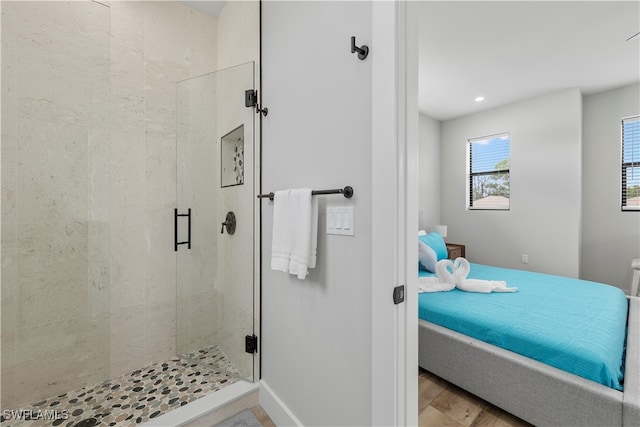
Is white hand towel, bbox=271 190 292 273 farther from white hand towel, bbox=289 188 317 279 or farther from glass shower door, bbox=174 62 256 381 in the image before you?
glass shower door, bbox=174 62 256 381

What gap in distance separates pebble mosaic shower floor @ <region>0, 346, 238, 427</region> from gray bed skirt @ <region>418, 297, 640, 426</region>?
1.44 meters

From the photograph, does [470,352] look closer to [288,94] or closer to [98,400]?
[288,94]

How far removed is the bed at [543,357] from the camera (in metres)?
1.36

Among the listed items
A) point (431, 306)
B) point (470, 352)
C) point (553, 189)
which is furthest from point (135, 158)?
point (553, 189)

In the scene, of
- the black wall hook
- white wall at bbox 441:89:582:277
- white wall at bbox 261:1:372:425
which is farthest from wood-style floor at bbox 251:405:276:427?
white wall at bbox 441:89:582:277

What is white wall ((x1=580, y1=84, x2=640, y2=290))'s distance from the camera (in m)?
3.41

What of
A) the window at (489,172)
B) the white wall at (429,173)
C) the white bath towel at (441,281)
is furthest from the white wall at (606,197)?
the white bath towel at (441,281)

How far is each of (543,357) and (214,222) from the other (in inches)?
85.4

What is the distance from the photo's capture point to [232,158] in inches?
76.1

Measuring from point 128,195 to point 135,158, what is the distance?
0.27 metres

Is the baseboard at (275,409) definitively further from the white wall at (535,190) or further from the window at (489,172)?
the window at (489,172)

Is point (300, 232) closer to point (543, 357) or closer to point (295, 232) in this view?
point (295, 232)

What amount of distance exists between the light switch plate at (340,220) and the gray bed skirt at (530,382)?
1320mm

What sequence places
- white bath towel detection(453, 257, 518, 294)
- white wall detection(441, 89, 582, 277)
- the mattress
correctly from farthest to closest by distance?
white wall detection(441, 89, 582, 277), white bath towel detection(453, 257, 518, 294), the mattress
